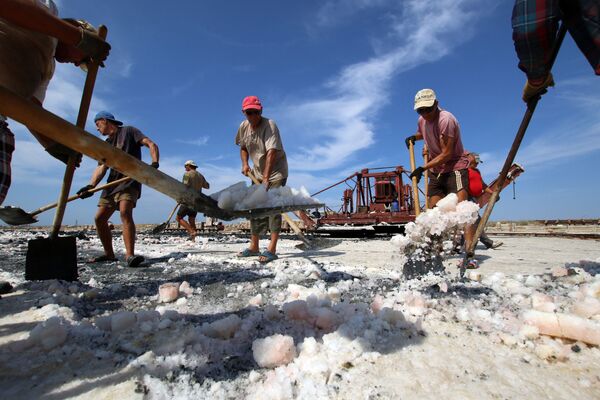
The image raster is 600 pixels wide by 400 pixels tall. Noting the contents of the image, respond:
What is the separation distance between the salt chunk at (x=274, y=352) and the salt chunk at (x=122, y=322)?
2.26 feet

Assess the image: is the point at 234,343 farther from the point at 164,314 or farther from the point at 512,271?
the point at 512,271

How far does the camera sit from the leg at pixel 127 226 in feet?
11.9

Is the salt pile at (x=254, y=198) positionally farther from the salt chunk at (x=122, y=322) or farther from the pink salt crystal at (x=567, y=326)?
the pink salt crystal at (x=567, y=326)

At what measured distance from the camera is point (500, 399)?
0.91 meters

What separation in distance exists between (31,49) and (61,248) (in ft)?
4.67

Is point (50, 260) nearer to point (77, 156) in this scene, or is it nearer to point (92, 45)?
point (77, 156)

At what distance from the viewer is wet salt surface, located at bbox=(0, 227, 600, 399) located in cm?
100

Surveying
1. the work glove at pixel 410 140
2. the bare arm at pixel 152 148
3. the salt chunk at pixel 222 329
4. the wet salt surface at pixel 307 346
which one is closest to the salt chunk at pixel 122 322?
the wet salt surface at pixel 307 346

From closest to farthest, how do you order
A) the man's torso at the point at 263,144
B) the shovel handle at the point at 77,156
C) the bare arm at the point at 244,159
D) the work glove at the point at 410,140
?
1. the shovel handle at the point at 77,156
2. the man's torso at the point at 263,144
3. the work glove at the point at 410,140
4. the bare arm at the point at 244,159

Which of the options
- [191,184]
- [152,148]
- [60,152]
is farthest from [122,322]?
[191,184]

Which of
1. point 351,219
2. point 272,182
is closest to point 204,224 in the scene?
point 351,219

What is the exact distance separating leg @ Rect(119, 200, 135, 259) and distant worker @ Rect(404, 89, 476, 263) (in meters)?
3.22

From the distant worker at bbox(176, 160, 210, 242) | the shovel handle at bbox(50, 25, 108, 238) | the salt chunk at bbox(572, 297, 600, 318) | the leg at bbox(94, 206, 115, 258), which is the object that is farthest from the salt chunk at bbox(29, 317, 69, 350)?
the distant worker at bbox(176, 160, 210, 242)

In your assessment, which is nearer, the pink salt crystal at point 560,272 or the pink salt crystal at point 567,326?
the pink salt crystal at point 567,326
